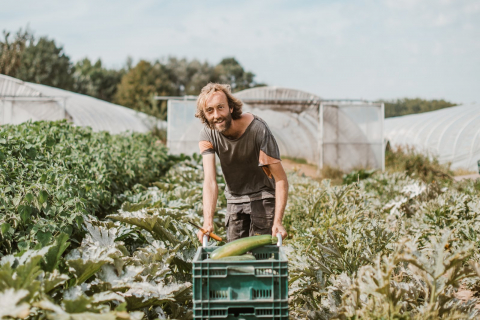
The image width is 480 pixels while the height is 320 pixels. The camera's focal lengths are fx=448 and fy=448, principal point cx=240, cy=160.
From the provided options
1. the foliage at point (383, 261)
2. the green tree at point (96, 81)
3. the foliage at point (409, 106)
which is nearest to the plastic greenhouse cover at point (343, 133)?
the foliage at point (383, 261)

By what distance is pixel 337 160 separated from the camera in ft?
49.7

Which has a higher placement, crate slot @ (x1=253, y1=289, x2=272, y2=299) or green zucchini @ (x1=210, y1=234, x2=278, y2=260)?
green zucchini @ (x1=210, y1=234, x2=278, y2=260)

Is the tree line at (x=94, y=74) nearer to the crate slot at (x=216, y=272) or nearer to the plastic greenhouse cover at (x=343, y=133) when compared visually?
the plastic greenhouse cover at (x=343, y=133)

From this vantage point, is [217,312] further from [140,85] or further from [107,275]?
[140,85]

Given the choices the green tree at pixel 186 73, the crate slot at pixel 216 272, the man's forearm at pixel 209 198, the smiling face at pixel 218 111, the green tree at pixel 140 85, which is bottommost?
the crate slot at pixel 216 272

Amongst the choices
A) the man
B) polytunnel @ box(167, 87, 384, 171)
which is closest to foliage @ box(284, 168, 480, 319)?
the man

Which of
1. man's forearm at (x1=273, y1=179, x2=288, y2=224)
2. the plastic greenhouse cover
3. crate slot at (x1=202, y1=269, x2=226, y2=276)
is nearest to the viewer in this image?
crate slot at (x1=202, y1=269, x2=226, y2=276)

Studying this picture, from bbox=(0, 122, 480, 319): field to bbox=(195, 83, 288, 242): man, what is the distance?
43 cm

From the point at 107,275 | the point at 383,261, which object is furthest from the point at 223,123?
the point at 383,261

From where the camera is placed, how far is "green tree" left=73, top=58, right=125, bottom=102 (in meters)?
41.5

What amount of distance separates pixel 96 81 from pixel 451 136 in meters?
35.0

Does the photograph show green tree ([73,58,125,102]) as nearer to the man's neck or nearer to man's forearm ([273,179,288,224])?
the man's neck

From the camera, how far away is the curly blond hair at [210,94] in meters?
3.12

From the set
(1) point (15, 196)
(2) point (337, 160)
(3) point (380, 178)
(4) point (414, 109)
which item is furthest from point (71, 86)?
(4) point (414, 109)
